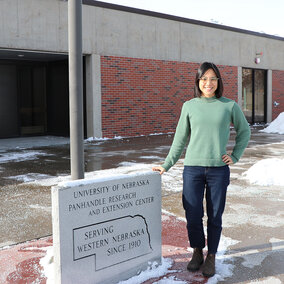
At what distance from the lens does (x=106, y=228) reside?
3412mm

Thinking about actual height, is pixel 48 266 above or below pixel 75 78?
below

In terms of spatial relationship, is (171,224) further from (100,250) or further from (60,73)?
(60,73)

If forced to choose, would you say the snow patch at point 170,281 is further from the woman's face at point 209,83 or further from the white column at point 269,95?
the white column at point 269,95

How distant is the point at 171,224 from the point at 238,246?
3.38ft

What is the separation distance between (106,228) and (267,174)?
16.3 feet

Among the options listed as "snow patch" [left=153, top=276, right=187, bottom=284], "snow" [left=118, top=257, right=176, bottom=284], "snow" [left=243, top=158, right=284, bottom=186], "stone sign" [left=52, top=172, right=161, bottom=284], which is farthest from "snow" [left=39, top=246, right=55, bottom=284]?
"snow" [left=243, top=158, right=284, bottom=186]

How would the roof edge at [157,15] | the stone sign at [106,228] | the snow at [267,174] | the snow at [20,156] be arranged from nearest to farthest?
the stone sign at [106,228] < the snow at [267,174] < the snow at [20,156] < the roof edge at [157,15]

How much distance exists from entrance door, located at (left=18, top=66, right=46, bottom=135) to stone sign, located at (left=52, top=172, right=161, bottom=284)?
13864 mm

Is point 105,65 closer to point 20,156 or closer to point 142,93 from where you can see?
point 142,93

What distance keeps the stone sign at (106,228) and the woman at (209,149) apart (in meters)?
0.32

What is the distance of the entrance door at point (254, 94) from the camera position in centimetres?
2219

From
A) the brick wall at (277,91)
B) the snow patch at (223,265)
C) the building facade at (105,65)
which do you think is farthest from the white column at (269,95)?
the snow patch at (223,265)

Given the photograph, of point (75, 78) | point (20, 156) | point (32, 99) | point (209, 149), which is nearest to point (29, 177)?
point (20, 156)

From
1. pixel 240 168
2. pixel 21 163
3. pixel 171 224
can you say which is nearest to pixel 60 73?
pixel 21 163
